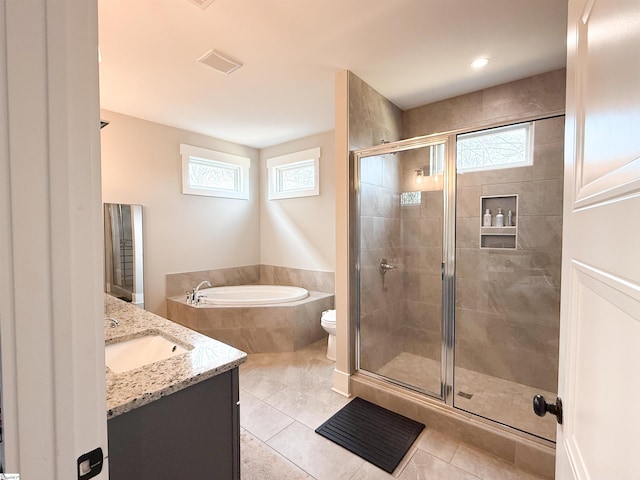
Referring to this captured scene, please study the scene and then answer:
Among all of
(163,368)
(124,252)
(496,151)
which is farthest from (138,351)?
(496,151)

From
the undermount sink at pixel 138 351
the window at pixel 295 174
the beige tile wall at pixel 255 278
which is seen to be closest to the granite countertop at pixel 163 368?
the undermount sink at pixel 138 351

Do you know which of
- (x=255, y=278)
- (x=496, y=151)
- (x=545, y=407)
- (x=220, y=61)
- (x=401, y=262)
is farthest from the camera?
(x=255, y=278)

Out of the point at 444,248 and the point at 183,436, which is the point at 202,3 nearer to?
the point at 183,436

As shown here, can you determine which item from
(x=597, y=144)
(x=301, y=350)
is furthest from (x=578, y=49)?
(x=301, y=350)

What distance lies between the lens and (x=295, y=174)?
421cm

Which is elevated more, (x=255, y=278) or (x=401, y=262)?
(x=401, y=262)

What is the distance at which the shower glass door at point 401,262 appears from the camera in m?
2.49

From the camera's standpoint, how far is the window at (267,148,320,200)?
391 centimetres

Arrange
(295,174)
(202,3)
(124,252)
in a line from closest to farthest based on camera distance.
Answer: (202,3) < (124,252) < (295,174)

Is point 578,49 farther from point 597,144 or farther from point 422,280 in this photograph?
point 422,280

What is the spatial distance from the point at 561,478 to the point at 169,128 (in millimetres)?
4296

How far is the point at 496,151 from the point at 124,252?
3900 mm

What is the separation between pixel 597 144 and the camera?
0.59 m

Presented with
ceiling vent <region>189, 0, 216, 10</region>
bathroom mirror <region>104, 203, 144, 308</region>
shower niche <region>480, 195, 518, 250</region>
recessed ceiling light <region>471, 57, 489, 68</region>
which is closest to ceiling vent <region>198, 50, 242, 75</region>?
ceiling vent <region>189, 0, 216, 10</region>
